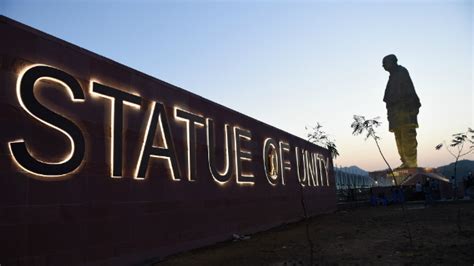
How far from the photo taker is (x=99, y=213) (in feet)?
27.6

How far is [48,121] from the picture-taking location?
753 centimetres

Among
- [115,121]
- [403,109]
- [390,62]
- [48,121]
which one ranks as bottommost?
[48,121]

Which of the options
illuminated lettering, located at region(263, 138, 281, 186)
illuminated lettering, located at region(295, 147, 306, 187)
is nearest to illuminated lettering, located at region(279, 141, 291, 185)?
illuminated lettering, located at region(263, 138, 281, 186)

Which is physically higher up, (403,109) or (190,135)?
(403,109)

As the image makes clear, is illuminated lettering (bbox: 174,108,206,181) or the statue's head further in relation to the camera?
the statue's head

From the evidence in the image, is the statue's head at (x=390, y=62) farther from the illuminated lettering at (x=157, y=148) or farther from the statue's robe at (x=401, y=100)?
the illuminated lettering at (x=157, y=148)

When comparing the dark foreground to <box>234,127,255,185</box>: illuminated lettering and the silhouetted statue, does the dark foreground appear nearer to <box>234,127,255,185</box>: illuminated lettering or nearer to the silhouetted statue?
<box>234,127,255,185</box>: illuminated lettering

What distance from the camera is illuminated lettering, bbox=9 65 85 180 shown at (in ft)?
23.2

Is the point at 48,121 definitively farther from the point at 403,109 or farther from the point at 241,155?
the point at 403,109

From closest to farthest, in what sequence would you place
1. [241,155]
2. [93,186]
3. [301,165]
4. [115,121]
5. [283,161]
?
[93,186]
[115,121]
[241,155]
[283,161]
[301,165]

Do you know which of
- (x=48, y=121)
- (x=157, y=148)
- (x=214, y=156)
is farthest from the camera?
(x=214, y=156)

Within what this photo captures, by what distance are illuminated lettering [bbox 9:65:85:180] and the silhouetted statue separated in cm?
3128

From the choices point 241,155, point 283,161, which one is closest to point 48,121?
point 241,155

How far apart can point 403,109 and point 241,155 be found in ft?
79.4
